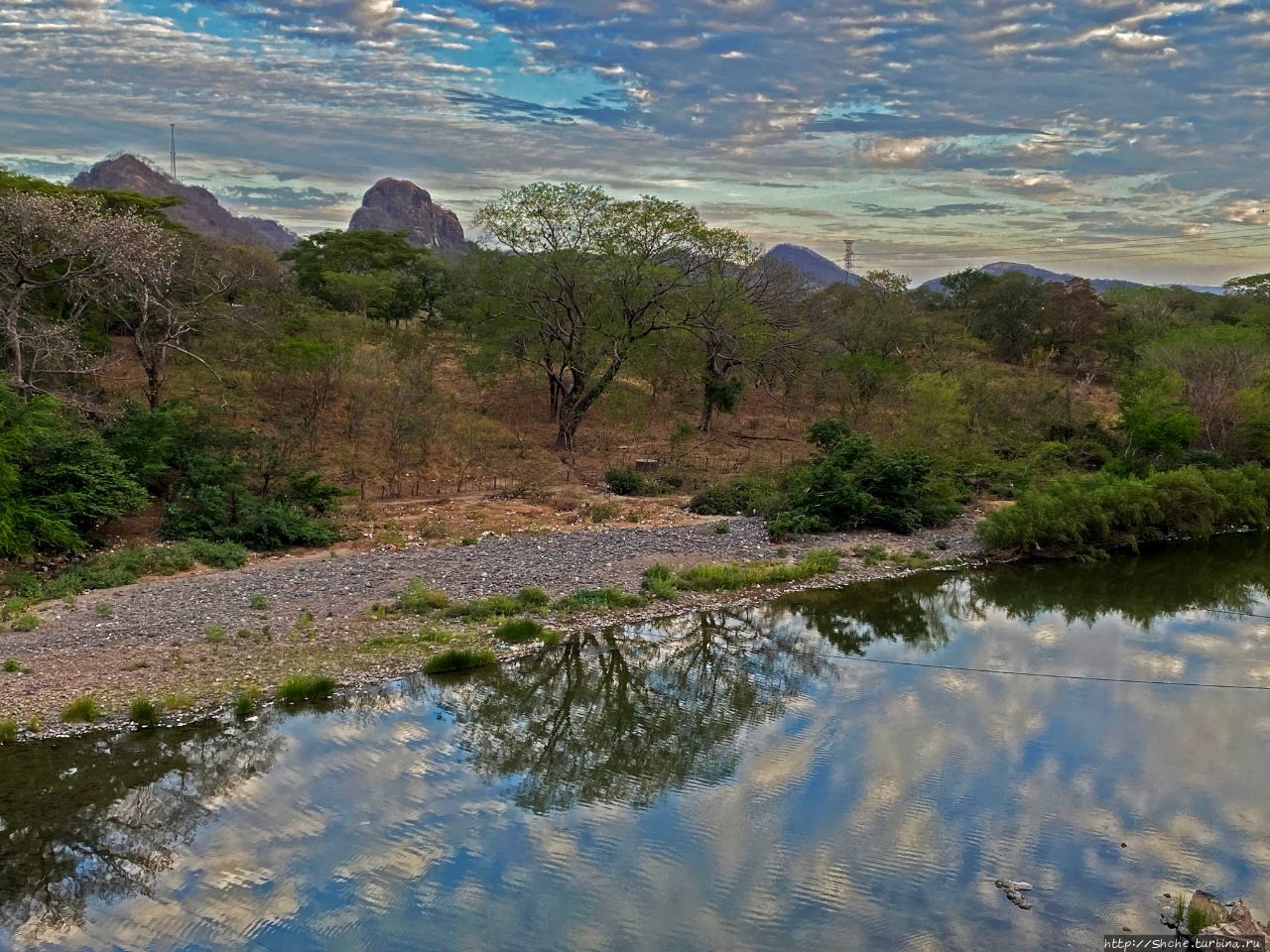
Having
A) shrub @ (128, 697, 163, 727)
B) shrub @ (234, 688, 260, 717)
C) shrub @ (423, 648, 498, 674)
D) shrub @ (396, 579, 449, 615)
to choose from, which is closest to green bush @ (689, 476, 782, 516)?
shrub @ (396, 579, 449, 615)

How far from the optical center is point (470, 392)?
30906 mm

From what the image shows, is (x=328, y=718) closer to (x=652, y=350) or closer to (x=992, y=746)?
(x=992, y=746)

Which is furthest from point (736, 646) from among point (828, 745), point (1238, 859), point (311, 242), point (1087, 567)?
point (311, 242)

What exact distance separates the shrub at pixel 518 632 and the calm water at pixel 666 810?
1.87 feet

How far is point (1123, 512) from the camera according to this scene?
67.1 ft

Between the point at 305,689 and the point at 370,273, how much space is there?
32535 millimetres

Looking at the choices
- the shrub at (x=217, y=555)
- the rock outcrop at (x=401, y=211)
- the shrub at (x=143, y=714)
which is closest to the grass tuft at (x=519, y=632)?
the shrub at (x=143, y=714)

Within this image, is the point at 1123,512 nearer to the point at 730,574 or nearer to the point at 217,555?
the point at 730,574

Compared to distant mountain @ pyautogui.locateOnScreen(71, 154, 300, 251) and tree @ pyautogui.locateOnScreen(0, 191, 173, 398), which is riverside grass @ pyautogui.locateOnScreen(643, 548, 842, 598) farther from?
distant mountain @ pyautogui.locateOnScreen(71, 154, 300, 251)

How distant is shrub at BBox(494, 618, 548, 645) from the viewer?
13898 mm

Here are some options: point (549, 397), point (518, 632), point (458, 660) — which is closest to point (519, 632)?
point (518, 632)

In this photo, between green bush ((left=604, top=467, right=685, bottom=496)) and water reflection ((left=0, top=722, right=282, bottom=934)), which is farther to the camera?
green bush ((left=604, top=467, right=685, bottom=496))

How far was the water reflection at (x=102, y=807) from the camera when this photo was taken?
8.08 metres

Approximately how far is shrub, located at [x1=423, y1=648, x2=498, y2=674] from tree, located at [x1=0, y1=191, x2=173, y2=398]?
10.3 metres
